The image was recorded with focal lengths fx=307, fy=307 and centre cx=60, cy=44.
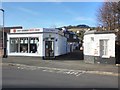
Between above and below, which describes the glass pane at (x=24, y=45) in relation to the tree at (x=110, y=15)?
below

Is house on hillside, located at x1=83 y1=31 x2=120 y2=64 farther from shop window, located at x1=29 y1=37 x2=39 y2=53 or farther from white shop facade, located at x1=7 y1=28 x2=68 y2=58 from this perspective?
shop window, located at x1=29 y1=37 x2=39 y2=53

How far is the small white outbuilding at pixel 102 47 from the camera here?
31.4 m

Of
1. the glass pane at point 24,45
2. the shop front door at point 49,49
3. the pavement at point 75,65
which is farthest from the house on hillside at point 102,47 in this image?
the glass pane at point 24,45

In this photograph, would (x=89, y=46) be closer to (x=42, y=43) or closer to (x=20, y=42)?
(x=42, y=43)

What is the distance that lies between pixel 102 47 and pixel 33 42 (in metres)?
11.7

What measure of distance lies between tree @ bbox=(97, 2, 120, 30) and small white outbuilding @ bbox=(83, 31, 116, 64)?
801cm

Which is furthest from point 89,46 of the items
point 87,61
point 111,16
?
point 111,16

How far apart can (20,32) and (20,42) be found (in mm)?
1385

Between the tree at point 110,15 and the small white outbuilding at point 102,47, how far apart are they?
8009mm

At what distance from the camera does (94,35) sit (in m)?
32.8

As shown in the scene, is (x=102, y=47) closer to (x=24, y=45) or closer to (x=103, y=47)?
(x=103, y=47)

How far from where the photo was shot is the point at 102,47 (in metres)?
32.4

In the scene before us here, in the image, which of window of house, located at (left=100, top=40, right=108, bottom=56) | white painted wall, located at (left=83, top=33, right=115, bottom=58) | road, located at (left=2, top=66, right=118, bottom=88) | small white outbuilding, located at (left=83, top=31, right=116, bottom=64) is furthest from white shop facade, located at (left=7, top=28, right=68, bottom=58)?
road, located at (left=2, top=66, right=118, bottom=88)

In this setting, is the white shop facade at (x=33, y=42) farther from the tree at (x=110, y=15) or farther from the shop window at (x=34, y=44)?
the tree at (x=110, y=15)
